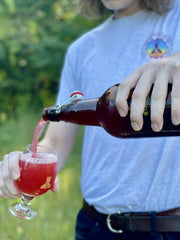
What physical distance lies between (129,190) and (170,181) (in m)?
0.17

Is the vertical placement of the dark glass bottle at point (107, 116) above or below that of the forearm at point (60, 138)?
above

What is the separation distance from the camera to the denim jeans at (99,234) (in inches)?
56.6

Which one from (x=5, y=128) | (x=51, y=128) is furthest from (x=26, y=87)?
(x=51, y=128)

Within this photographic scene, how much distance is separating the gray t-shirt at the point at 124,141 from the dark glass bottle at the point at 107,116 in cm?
42

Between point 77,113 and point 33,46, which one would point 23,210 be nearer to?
point 77,113

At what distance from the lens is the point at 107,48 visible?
5.44 feet

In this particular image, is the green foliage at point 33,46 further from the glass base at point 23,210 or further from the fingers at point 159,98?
the fingers at point 159,98

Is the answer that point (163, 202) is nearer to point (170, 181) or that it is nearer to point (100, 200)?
point (170, 181)

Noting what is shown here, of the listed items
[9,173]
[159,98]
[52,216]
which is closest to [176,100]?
[159,98]

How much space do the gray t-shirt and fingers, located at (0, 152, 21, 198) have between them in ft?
1.30

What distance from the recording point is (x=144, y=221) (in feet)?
4.75

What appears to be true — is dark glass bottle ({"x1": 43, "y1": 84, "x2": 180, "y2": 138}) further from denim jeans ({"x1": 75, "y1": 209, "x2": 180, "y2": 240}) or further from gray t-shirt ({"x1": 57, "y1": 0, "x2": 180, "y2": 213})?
denim jeans ({"x1": 75, "y1": 209, "x2": 180, "y2": 240})

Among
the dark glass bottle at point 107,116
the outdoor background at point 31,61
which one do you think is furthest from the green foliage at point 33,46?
the dark glass bottle at point 107,116

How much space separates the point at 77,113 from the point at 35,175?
380 millimetres
